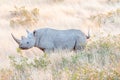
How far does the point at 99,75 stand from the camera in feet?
25.5

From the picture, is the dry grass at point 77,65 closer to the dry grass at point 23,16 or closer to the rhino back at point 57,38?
the rhino back at point 57,38

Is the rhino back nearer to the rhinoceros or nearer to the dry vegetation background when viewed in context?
the rhinoceros

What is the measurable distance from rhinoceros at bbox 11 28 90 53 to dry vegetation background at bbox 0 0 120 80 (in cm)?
32

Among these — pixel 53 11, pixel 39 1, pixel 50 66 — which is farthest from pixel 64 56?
pixel 39 1

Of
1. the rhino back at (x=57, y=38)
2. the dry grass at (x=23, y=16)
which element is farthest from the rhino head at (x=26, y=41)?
the dry grass at (x=23, y=16)

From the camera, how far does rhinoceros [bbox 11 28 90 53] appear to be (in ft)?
35.7

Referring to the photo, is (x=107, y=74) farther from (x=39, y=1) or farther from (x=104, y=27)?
(x=39, y=1)

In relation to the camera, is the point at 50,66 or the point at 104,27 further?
the point at 104,27

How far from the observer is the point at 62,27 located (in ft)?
50.4

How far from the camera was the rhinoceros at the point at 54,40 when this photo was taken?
35.7 feet

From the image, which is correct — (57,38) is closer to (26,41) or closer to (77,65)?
(26,41)

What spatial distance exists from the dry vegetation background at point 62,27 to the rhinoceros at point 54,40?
32cm

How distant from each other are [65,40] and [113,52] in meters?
1.62

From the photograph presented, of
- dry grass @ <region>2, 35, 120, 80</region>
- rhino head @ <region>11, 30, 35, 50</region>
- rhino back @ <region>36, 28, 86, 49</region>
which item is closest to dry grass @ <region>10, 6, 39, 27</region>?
rhino back @ <region>36, 28, 86, 49</region>
